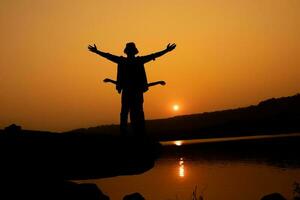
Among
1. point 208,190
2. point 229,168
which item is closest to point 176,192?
point 208,190

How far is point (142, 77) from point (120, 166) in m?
3.10

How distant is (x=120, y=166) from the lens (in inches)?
382

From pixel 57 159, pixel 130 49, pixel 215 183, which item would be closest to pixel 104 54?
pixel 130 49

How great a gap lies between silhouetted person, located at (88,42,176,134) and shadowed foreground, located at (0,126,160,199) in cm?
120

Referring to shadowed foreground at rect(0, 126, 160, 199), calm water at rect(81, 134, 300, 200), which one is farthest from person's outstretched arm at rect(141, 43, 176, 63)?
calm water at rect(81, 134, 300, 200)

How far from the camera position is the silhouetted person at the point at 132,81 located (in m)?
11.7

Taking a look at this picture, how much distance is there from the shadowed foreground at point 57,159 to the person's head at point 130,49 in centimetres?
252

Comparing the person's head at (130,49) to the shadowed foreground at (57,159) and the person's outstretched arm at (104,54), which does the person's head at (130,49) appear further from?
the shadowed foreground at (57,159)

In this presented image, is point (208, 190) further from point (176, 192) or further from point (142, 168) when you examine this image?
point (142, 168)

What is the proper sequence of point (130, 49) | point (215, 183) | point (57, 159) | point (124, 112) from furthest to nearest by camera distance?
point (215, 183) → point (124, 112) → point (130, 49) → point (57, 159)

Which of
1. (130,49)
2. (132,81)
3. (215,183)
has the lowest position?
(215,183)

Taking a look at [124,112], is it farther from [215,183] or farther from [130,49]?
[215,183]

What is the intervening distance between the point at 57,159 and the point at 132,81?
12.7 ft

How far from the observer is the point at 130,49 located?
11625mm
